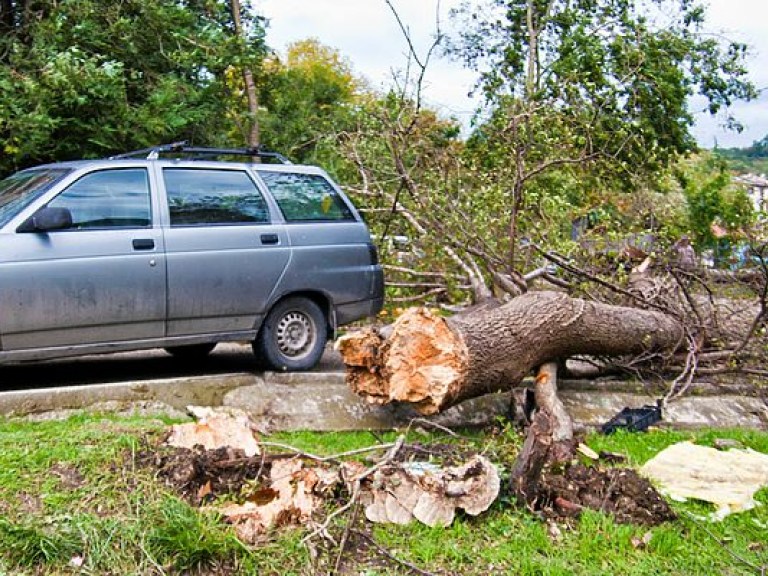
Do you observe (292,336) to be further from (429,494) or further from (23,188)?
(429,494)

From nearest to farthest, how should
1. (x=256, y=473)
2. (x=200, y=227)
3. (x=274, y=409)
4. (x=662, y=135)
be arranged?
(x=256, y=473)
(x=274, y=409)
(x=200, y=227)
(x=662, y=135)

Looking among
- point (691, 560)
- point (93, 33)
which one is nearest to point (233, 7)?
point (93, 33)

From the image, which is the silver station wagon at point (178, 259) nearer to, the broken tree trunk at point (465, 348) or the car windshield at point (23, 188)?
the car windshield at point (23, 188)

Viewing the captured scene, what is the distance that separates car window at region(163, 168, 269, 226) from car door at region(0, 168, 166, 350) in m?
0.24

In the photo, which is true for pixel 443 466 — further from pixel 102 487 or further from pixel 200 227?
pixel 200 227

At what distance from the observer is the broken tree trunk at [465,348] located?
6176 mm

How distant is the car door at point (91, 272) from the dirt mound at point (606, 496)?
3425 mm

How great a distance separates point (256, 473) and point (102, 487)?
835 millimetres

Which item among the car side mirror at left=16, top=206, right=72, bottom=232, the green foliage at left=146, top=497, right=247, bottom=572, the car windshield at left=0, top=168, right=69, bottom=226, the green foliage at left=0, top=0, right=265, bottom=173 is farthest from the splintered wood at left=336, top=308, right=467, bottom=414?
the green foliage at left=0, top=0, right=265, bottom=173

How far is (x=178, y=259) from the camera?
6.83 m

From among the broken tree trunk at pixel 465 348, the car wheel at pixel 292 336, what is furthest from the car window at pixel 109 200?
the broken tree trunk at pixel 465 348

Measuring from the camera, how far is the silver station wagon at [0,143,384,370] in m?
6.26

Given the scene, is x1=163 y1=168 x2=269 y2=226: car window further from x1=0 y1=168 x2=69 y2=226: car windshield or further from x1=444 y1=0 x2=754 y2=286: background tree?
x1=444 y1=0 x2=754 y2=286: background tree

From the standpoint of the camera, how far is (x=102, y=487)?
179 inches
